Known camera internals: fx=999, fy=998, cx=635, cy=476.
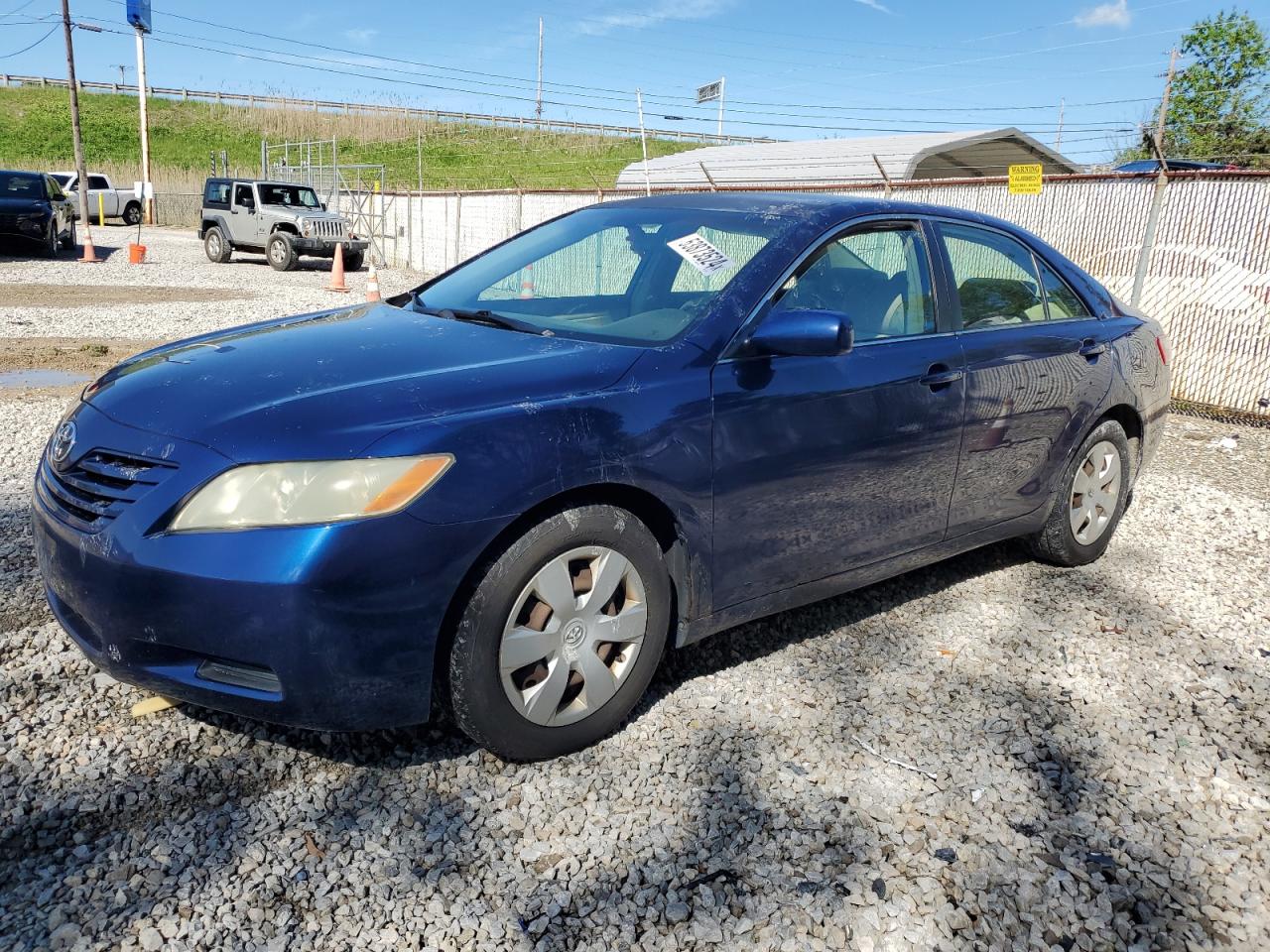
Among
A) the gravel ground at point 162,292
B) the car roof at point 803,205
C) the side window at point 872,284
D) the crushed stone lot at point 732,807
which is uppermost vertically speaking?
the car roof at point 803,205

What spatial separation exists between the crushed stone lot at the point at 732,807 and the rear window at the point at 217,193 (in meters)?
21.2

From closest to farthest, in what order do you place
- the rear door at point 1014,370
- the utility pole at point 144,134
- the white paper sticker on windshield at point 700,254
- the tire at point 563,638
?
1. the tire at point 563,638
2. the white paper sticker on windshield at point 700,254
3. the rear door at point 1014,370
4. the utility pole at point 144,134

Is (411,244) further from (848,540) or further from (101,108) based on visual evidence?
(101,108)

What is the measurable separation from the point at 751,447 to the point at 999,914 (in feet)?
4.63

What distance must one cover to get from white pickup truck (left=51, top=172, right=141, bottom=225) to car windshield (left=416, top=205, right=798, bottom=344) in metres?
36.5

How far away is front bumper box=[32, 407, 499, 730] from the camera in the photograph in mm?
2320

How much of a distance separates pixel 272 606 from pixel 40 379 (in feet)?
24.2

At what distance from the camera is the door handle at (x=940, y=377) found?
3.57m

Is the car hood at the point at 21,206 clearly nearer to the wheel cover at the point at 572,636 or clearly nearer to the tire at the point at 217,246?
the tire at the point at 217,246

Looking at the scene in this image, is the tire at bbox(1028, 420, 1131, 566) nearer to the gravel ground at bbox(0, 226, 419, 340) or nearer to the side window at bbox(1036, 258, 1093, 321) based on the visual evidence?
the side window at bbox(1036, 258, 1093, 321)

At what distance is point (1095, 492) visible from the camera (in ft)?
15.0

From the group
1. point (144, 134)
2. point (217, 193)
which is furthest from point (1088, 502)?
point (144, 134)

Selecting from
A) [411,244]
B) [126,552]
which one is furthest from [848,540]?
[411,244]

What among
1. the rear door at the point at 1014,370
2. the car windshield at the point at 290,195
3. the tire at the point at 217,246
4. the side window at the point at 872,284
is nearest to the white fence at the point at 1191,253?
the rear door at the point at 1014,370
